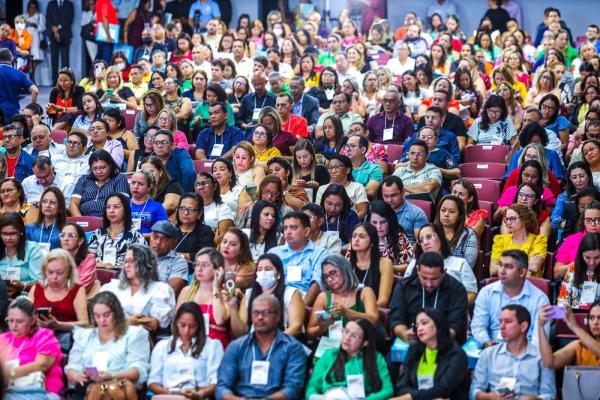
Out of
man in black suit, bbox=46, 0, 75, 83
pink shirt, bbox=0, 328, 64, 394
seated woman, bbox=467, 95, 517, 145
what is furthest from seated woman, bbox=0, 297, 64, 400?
man in black suit, bbox=46, 0, 75, 83

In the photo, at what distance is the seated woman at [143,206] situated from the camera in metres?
7.84

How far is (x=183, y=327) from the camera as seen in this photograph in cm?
604

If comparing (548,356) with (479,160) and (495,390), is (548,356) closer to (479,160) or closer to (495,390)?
(495,390)

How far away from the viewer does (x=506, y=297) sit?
6.42 metres

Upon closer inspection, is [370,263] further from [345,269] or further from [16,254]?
[16,254]

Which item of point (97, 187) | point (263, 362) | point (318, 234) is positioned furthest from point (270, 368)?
point (97, 187)

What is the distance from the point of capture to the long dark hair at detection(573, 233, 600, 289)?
6703mm

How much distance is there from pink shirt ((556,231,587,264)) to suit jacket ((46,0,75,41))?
1051cm

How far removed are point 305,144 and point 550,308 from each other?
334 cm

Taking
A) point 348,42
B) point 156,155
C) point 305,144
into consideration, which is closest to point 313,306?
point 305,144

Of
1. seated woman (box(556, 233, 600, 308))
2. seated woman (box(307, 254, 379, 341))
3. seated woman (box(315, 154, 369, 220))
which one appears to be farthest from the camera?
seated woman (box(315, 154, 369, 220))

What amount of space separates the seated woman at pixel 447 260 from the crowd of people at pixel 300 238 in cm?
2

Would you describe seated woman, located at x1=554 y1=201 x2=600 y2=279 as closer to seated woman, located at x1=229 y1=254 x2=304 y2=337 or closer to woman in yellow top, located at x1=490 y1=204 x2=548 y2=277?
woman in yellow top, located at x1=490 y1=204 x2=548 y2=277

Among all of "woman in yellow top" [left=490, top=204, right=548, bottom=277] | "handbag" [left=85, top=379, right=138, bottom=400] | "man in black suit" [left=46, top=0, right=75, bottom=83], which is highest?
"man in black suit" [left=46, top=0, right=75, bottom=83]
